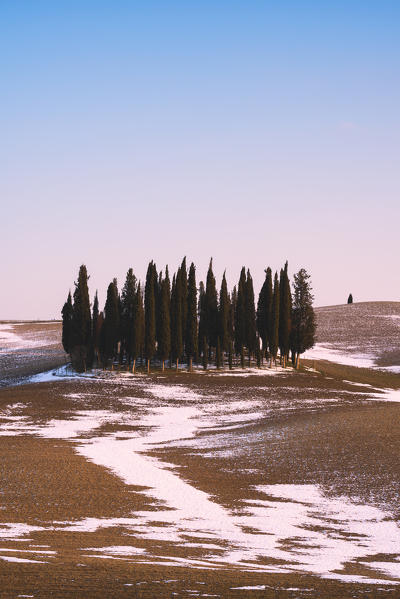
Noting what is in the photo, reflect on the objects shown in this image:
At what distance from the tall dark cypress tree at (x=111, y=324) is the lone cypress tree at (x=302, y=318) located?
23307mm

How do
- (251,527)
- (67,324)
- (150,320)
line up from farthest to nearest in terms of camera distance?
(67,324) < (150,320) < (251,527)

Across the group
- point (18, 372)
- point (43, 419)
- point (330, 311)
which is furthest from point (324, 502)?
point (330, 311)

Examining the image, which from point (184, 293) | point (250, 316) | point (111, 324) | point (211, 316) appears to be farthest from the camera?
point (250, 316)

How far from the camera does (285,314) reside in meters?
92.1

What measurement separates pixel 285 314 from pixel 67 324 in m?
28.4

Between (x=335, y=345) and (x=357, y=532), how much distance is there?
350 feet

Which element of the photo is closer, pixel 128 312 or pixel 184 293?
pixel 184 293

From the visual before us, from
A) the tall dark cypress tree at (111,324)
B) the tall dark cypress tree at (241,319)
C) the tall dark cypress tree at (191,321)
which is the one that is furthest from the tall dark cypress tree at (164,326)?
the tall dark cypress tree at (241,319)

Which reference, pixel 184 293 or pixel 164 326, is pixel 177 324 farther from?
pixel 184 293

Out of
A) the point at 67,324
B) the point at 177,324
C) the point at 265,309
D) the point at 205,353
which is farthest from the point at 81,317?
the point at 265,309

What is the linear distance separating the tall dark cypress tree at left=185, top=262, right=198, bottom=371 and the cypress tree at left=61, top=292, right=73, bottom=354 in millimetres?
15282

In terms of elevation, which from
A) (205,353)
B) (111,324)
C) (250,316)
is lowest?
(205,353)

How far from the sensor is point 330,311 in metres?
163

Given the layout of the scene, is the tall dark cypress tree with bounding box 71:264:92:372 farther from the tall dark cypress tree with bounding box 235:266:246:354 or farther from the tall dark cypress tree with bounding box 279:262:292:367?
the tall dark cypress tree with bounding box 279:262:292:367
